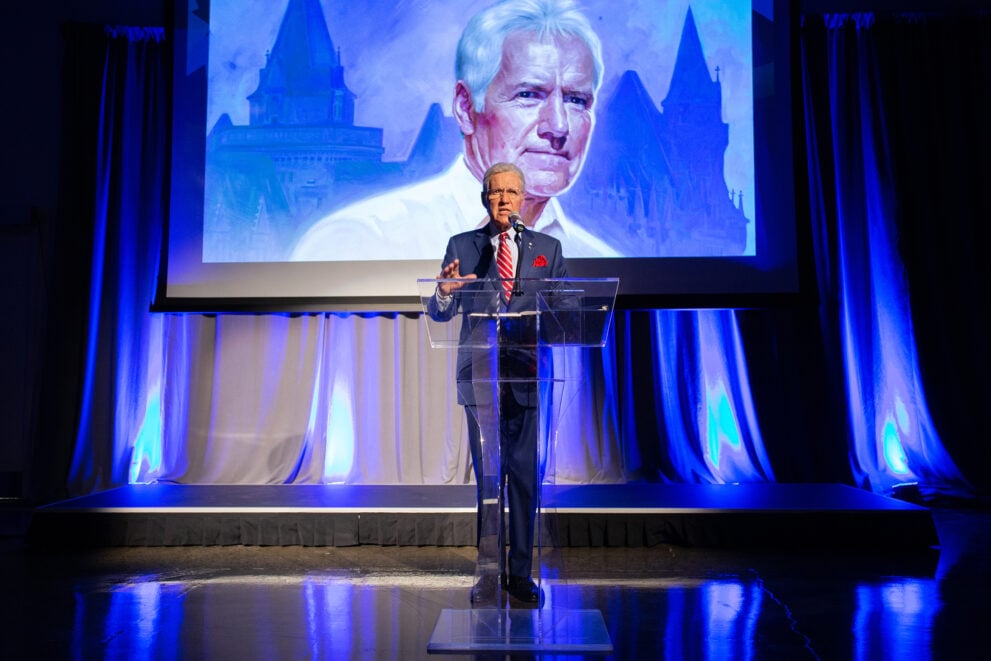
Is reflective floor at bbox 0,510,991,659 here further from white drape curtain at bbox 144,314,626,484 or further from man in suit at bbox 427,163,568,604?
white drape curtain at bbox 144,314,626,484

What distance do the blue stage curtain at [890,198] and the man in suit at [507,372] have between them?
365 centimetres

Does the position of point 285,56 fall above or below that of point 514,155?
above

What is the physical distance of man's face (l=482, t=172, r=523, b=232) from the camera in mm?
2988

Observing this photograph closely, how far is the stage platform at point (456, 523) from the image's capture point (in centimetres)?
420

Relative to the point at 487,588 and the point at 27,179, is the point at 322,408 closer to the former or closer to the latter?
the point at 27,179

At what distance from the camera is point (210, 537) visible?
4.35 meters

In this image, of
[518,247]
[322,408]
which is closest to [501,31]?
[322,408]

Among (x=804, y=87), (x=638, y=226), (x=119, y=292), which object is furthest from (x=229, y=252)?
(x=804, y=87)

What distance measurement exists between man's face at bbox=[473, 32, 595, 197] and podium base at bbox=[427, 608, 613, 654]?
3.09 meters

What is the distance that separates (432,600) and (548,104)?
318 centimetres

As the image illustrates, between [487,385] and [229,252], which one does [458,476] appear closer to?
[229,252]

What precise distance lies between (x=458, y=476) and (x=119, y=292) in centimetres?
256

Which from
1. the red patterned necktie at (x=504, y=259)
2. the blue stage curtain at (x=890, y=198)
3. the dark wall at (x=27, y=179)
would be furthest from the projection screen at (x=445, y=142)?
the red patterned necktie at (x=504, y=259)

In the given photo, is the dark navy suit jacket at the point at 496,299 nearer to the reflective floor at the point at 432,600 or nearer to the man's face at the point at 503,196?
the man's face at the point at 503,196
